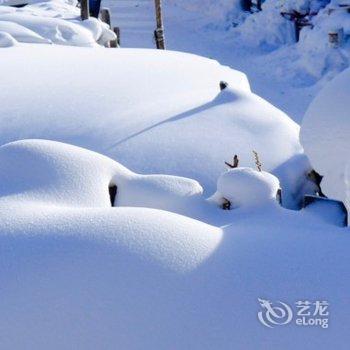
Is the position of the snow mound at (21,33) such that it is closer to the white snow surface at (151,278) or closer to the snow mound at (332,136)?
the snow mound at (332,136)

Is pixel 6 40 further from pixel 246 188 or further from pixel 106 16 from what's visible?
pixel 106 16

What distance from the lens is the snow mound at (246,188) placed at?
2898 mm

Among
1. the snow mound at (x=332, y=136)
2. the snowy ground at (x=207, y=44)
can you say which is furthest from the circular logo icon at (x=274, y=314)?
the snowy ground at (x=207, y=44)

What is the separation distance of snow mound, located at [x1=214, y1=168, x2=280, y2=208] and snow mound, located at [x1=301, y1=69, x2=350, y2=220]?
0.36 metres

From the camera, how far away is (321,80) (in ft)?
35.7

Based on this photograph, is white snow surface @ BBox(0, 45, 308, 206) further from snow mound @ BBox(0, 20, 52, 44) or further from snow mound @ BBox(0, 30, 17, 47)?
snow mound @ BBox(0, 20, 52, 44)

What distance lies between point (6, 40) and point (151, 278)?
5696mm

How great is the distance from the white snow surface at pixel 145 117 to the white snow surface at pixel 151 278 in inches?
68.9

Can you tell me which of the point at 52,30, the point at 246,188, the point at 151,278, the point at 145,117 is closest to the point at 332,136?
the point at 246,188

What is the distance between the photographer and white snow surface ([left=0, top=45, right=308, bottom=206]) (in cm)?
438

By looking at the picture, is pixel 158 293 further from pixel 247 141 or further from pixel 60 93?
pixel 60 93

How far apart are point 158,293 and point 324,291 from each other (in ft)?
1.89

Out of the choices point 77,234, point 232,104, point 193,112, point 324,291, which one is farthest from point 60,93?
point 324,291

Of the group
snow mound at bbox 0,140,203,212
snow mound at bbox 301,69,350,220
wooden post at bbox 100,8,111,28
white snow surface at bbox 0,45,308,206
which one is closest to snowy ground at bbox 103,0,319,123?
wooden post at bbox 100,8,111,28
